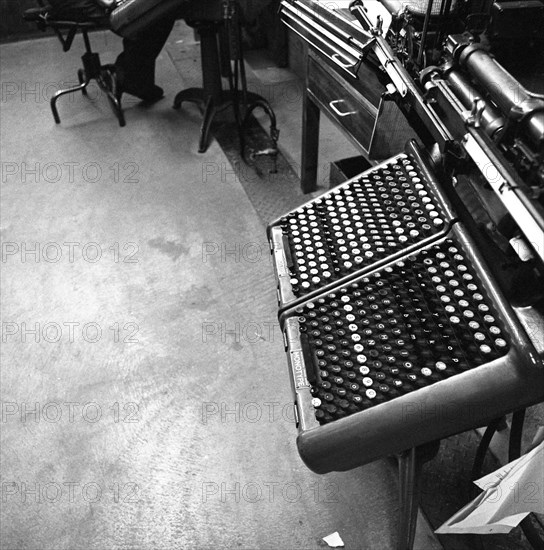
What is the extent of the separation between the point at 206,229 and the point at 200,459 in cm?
124

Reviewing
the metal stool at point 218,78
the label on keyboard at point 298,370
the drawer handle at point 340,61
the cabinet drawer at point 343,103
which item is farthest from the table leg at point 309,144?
the label on keyboard at point 298,370

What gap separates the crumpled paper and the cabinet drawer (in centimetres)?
122

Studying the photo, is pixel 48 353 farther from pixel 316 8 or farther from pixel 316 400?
pixel 316 8

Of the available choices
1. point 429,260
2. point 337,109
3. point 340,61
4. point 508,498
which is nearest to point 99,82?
point 337,109

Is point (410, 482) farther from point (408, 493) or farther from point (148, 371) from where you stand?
point (148, 371)

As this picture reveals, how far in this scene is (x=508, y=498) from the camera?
2.77 feet

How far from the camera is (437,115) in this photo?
1.15 m

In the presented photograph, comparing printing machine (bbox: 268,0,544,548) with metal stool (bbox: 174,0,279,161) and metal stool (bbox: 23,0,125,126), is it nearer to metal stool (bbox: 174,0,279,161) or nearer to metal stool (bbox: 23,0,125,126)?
metal stool (bbox: 174,0,279,161)

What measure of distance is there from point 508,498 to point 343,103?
60.9 inches

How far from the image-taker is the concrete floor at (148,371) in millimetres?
1503

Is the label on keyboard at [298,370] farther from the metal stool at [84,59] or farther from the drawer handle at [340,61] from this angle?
the metal stool at [84,59]

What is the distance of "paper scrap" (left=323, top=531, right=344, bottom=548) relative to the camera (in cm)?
142

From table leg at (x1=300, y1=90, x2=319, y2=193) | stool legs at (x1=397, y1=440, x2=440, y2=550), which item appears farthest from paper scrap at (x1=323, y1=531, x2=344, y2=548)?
table leg at (x1=300, y1=90, x2=319, y2=193)

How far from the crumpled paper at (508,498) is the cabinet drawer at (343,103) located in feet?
4.00
